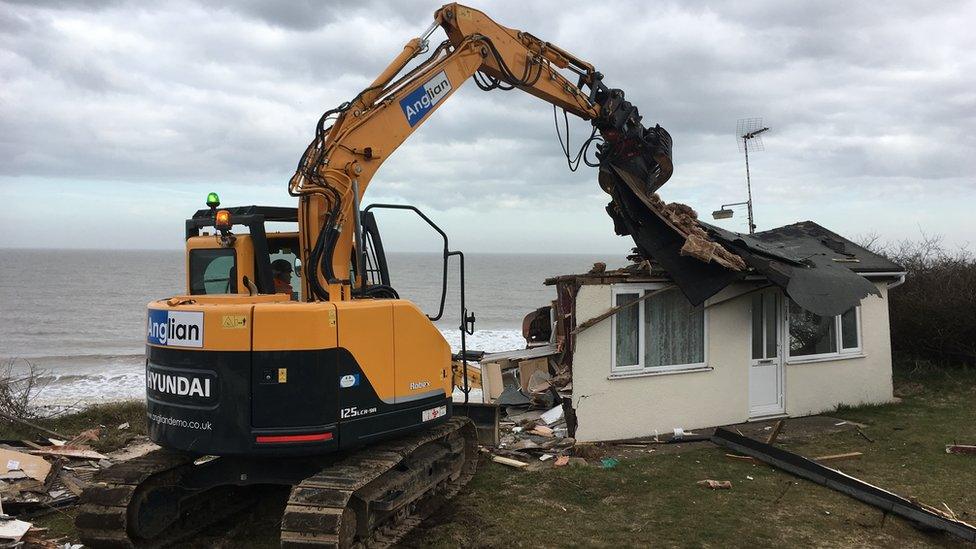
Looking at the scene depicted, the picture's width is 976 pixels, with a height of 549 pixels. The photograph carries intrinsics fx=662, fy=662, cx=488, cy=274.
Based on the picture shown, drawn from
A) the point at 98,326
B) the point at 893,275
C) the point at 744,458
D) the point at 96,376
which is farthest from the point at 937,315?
the point at 98,326

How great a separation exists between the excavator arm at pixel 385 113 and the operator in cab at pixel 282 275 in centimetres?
63

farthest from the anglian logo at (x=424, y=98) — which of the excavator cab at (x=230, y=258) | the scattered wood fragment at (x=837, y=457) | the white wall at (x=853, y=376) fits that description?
the white wall at (x=853, y=376)

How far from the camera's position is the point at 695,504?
7.06m

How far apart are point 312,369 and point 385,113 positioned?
8.70 ft

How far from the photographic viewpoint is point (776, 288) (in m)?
10.9

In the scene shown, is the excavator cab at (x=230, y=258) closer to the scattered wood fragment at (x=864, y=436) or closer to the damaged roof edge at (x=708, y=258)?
the damaged roof edge at (x=708, y=258)

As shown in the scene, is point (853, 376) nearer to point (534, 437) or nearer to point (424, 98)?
point (534, 437)

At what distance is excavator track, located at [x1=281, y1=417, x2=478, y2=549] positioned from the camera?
15.8ft

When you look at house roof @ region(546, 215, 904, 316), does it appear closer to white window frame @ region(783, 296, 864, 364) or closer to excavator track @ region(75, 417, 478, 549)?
white window frame @ region(783, 296, 864, 364)

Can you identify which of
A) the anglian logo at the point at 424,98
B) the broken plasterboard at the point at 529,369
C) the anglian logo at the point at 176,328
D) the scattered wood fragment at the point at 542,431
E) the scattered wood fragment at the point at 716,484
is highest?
the anglian logo at the point at 424,98

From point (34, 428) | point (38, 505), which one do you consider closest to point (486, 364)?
point (38, 505)

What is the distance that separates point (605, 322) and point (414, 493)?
13.7 ft

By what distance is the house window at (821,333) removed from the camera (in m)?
11.3

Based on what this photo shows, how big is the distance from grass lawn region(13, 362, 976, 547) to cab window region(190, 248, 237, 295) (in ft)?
7.78
